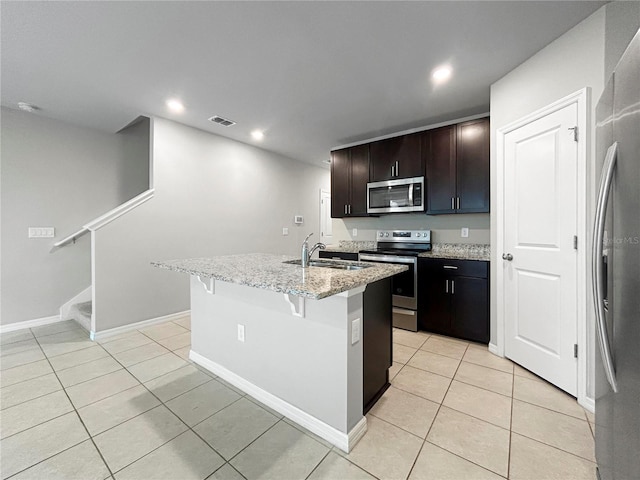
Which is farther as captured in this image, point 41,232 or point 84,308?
point 84,308

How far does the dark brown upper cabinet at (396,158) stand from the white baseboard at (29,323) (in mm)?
4566

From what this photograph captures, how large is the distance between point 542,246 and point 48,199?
5.31 metres

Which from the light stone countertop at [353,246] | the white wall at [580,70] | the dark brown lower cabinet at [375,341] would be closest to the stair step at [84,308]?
the light stone countertop at [353,246]

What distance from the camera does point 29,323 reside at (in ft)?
10.8

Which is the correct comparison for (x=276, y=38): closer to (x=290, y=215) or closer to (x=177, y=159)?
(x=177, y=159)

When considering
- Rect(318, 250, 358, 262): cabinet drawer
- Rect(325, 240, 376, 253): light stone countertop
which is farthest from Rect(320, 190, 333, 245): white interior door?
Rect(318, 250, 358, 262): cabinet drawer

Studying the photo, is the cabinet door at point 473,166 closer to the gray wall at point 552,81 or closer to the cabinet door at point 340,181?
the gray wall at point 552,81

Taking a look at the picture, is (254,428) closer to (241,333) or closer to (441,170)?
(241,333)

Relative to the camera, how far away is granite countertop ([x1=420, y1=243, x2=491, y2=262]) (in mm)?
3235

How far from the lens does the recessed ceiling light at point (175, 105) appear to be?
2.94 meters

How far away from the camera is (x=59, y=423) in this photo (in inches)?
66.2

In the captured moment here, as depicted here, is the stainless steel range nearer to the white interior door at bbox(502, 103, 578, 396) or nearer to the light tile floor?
the light tile floor

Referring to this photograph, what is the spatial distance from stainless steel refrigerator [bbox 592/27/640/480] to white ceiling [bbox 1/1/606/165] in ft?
4.07

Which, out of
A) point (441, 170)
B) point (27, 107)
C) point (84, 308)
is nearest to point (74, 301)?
point (84, 308)
